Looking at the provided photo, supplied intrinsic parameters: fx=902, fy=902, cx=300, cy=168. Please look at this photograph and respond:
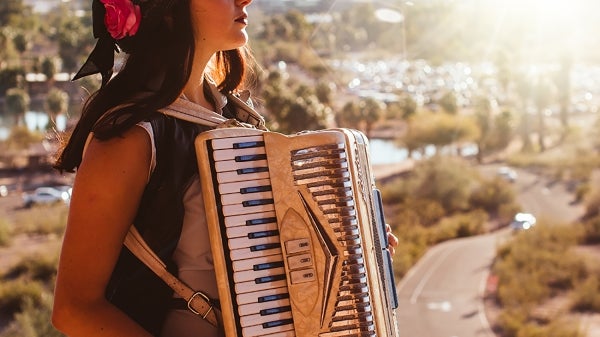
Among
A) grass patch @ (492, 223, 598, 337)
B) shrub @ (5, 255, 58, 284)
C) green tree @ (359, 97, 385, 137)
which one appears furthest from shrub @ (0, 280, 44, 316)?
green tree @ (359, 97, 385, 137)

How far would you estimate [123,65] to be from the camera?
4.97ft

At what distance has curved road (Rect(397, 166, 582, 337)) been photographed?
1429cm

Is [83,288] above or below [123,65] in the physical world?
below

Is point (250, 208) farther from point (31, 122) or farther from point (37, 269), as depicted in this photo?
point (31, 122)

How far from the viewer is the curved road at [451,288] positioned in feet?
46.9

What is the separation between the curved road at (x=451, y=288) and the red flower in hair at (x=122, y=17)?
11.9m

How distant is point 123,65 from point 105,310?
1.37 ft

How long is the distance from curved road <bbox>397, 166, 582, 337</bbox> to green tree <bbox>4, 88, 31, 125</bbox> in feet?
38.4

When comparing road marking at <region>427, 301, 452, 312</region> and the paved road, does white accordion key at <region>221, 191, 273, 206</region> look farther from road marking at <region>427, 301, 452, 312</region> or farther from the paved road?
road marking at <region>427, 301, 452, 312</region>

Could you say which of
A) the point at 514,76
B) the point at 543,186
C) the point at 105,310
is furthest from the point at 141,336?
the point at 514,76

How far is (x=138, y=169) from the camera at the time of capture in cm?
134

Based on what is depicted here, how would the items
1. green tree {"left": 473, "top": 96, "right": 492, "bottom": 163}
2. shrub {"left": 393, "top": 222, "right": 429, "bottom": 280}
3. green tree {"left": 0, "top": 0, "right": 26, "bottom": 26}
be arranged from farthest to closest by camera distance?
green tree {"left": 473, "top": 96, "right": 492, "bottom": 163}
green tree {"left": 0, "top": 0, "right": 26, "bottom": 26}
shrub {"left": 393, "top": 222, "right": 429, "bottom": 280}

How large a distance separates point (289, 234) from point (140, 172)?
0.25 m

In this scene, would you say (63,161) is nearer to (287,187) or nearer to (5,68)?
(287,187)
